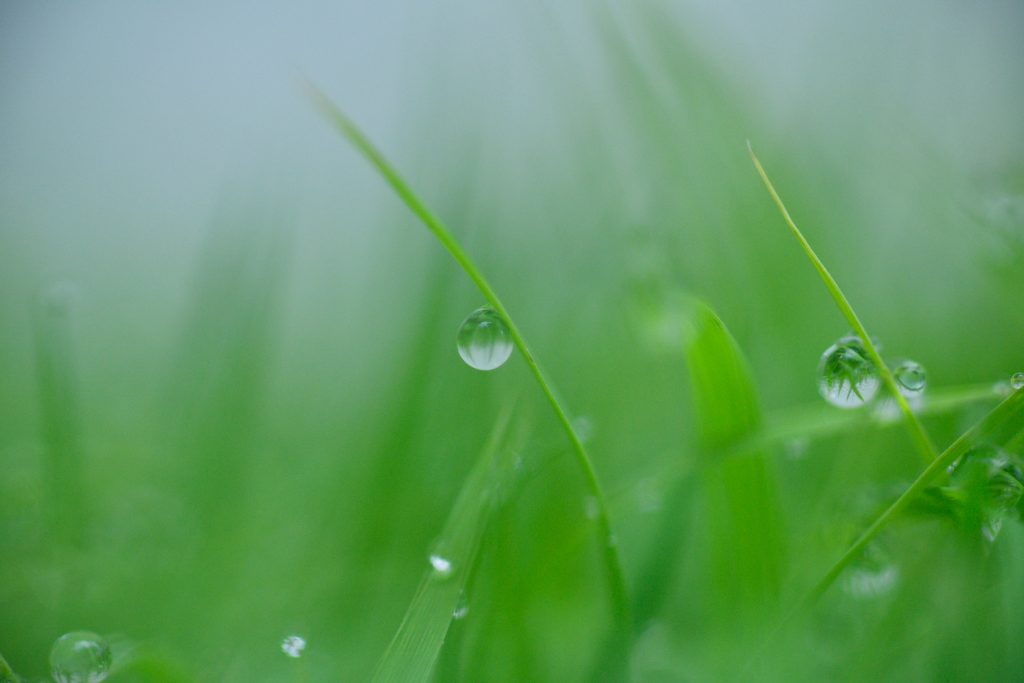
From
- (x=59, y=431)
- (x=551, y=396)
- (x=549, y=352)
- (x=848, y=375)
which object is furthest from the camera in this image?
(x=549, y=352)

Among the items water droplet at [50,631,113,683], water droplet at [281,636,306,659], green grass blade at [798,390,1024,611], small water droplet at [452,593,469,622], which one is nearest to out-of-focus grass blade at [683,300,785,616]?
green grass blade at [798,390,1024,611]

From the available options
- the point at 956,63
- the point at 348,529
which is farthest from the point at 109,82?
the point at 348,529

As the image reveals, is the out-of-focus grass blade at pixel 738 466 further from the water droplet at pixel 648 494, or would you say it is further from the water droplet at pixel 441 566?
the water droplet at pixel 441 566

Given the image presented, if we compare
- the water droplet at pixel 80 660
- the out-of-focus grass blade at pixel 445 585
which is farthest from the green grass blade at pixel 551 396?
the water droplet at pixel 80 660

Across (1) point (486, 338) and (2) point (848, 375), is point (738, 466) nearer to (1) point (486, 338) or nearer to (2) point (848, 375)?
(2) point (848, 375)

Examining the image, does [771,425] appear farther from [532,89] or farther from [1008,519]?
[532,89]

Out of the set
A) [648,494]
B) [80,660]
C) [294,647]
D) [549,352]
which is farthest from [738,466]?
[549,352]
